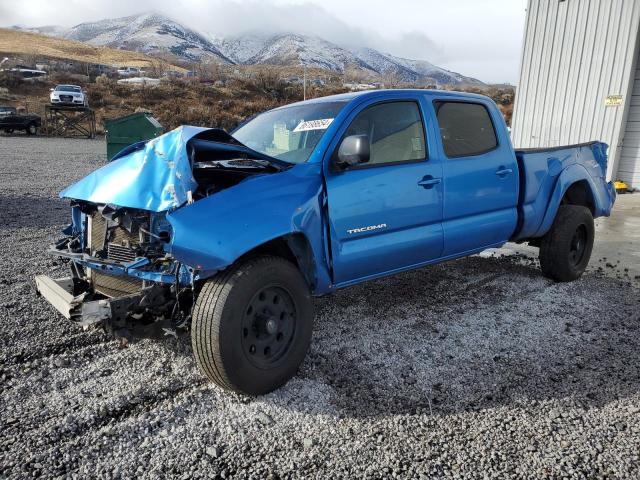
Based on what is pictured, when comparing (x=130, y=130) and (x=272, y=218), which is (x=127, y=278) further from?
(x=130, y=130)

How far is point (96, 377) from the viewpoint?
10.5ft

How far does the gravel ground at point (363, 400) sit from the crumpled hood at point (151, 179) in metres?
1.10

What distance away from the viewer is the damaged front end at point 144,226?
290cm

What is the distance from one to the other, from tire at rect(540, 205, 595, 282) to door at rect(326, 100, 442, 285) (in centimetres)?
176

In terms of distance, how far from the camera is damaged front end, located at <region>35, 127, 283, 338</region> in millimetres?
2904

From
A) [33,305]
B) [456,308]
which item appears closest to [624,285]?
[456,308]

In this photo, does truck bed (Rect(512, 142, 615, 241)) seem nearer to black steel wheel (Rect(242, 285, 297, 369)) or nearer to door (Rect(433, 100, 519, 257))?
door (Rect(433, 100, 519, 257))

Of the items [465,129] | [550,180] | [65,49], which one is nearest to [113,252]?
[465,129]

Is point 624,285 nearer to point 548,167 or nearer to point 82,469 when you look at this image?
point 548,167

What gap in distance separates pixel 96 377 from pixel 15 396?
435mm

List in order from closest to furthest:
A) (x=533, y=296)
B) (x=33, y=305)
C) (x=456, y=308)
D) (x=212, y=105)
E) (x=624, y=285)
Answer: (x=33, y=305) < (x=456, y=308) < (x=533, y=296) < (x=624, y=285) < (x=212, y=105)

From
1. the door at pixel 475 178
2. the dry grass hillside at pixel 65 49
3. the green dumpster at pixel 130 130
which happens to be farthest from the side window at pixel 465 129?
the dry grass hillside at pixel 65 49

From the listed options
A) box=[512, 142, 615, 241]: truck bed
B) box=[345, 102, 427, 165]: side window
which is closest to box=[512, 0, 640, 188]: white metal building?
box=[512, 142, 615, 241]: truck bed

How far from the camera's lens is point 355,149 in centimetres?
323
